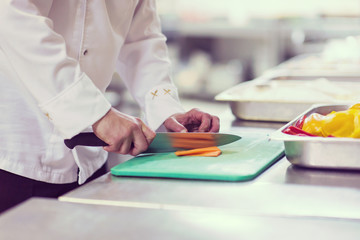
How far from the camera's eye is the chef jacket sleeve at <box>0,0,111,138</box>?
1.14m

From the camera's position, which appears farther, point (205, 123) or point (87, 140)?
point (205, 123)

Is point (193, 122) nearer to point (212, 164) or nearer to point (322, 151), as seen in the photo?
point (212, 164)

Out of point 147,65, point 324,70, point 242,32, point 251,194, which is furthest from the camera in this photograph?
point 242,32

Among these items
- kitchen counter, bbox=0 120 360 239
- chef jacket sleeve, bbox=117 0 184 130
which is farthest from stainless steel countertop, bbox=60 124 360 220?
chef jacket sleeve, bbox=117 0 184 130

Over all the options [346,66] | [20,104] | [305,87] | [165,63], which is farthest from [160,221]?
[346,66]

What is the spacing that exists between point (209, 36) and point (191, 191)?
3.92m

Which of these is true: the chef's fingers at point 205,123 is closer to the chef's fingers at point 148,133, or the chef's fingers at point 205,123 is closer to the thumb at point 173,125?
the thumb at point 173,125

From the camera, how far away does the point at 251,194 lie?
94 centimetres

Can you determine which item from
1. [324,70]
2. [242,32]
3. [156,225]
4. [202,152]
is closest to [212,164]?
[202,152]

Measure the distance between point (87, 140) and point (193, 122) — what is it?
0.39 metres

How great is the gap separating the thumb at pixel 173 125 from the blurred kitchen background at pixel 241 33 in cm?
291

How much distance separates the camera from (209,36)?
4781mm

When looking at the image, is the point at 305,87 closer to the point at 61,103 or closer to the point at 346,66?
the point at 346,66

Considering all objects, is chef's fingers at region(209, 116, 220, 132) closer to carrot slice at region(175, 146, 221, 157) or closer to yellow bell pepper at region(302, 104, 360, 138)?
carrot slice at region(175, 146, 221, 157)
